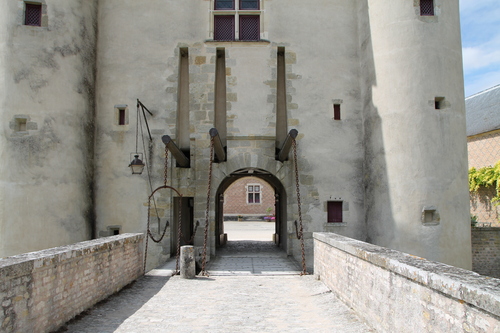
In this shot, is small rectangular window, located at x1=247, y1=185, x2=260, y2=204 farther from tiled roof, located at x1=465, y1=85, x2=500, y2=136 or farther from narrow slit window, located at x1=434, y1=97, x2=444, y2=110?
narrow slit window, located at x1=434, y1=97, x2=444, y2=110

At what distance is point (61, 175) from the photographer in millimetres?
8742

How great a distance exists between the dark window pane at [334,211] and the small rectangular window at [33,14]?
7313 millimetres

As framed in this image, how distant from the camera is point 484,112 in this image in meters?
19.3

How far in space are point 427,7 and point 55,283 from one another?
346 inches

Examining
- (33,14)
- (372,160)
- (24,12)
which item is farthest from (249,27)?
(24,12)

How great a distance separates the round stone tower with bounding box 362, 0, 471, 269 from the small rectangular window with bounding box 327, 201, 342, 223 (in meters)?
0.75

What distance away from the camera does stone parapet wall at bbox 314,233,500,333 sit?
2500 millimetres

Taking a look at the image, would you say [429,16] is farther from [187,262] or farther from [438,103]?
[187,262]

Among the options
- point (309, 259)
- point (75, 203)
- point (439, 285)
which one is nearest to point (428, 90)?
point (309, 259)

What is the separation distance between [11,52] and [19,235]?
365 centimetres

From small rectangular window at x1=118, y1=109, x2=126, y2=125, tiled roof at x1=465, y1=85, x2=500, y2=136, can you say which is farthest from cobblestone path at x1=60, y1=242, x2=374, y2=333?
tiled roof at x1=465, y1=85, x2=500, y2=136

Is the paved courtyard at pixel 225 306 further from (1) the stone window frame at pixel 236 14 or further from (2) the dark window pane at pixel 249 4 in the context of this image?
(2) the dark window pane at pixel 249 4

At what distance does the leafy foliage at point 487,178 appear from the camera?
45.4ft

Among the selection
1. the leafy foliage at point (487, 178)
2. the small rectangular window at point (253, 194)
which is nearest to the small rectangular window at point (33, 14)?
the leafy foliage at point (487, 178)
